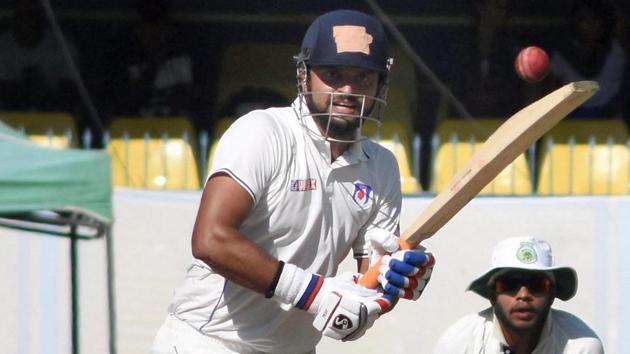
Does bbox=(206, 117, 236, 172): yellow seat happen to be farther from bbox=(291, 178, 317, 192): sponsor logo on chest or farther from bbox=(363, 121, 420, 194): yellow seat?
bbox=(291, 178, 317, 192): sponsor logo on chest

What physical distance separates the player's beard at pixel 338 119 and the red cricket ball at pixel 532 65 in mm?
3733

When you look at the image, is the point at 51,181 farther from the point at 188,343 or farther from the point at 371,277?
the point at 371,277

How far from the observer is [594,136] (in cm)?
736

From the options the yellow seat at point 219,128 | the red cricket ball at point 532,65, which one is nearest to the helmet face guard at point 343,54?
the yellow seat at point 219,128

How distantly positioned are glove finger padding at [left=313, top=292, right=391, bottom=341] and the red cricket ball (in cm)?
405

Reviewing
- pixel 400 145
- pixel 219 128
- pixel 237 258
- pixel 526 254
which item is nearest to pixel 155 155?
pixel 219 128

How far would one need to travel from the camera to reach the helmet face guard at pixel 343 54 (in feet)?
13.1

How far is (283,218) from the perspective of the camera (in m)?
3.96

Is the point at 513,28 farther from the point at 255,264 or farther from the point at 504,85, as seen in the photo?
the point at 255,264

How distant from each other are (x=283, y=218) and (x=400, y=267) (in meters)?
0.35

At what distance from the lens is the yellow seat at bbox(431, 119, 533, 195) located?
7.01 meters

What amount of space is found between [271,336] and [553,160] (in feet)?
11.3

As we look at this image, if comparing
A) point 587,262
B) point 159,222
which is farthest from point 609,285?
point 159,222

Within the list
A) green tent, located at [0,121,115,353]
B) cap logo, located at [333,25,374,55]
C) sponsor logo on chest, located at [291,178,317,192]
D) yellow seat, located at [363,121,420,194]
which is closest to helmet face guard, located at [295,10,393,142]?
cap logo, located at [333,25,374,55]
